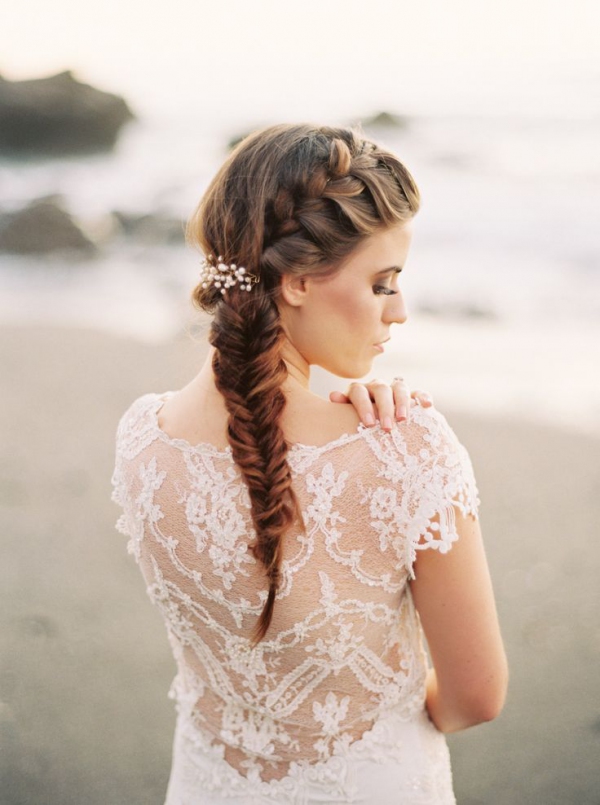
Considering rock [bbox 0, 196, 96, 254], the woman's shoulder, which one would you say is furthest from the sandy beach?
rock [bbox 0, 196, 96, 254]

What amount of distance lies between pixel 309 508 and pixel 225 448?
19cm

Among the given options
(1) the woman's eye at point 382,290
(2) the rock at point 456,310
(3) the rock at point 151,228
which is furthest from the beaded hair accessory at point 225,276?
(3) the rock at point 151,228

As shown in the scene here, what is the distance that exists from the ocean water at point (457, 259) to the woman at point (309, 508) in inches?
108

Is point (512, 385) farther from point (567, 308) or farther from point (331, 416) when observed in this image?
point (331, 416)

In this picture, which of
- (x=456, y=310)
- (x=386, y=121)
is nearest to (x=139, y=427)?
(x=456, y=310)

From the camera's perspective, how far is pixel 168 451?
1.51 meters

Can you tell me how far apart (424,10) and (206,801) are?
16.4m

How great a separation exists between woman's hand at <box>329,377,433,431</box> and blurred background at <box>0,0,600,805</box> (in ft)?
1.72

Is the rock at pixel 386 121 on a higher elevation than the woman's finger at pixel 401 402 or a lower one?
higher

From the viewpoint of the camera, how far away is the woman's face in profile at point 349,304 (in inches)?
57.7

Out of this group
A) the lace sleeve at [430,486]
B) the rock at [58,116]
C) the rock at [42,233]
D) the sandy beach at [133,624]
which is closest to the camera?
the lace sleeve at [430,486]

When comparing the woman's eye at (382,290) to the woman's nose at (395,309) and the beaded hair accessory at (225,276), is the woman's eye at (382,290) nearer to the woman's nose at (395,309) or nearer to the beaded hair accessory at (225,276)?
the woman's nose at (395,309)

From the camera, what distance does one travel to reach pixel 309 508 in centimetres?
140

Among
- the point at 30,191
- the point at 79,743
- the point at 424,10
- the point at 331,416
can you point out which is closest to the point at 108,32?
the point at 30,191
